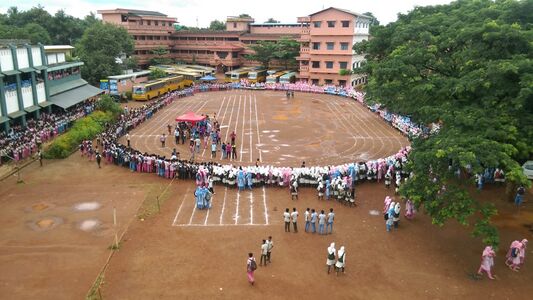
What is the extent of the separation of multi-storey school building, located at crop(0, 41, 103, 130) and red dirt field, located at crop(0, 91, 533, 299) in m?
9.64

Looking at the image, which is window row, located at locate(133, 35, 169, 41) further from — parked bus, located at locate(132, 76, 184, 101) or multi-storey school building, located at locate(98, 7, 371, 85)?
parked bus, located at locate(132, 76, 184, 101)

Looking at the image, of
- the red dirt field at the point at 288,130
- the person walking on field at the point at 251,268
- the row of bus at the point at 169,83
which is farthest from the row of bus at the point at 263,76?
the person walking on field at the point at 251,268

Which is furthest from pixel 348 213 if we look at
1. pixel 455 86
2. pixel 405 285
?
pixel 455 86

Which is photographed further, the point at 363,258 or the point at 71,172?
the point at 71,172

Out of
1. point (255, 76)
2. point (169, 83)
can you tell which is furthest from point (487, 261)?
point (255, 76)

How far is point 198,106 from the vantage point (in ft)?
143

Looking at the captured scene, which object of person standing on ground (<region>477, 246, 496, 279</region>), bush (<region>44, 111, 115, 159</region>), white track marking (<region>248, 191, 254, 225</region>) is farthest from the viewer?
bush (<region>44, 111, 115, 159</region>)

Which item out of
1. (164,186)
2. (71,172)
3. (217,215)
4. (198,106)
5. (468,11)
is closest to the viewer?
(217,215)

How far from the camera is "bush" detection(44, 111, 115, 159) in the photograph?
84.0 ft

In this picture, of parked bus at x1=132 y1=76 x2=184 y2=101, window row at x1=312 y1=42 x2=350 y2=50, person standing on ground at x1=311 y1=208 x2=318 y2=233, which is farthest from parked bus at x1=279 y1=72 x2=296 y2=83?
person standing on ground at x1=311 y1=208 x2=318 y2=233

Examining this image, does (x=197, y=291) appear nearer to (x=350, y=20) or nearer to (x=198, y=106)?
(x=198, y=106)

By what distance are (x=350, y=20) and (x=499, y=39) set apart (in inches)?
1615

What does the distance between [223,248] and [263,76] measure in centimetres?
5067

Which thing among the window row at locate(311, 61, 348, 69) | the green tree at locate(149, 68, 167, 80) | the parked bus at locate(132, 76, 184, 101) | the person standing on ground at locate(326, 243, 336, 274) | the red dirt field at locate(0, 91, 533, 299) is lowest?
the red dirt field at locate(0, 91, 533, 299)
